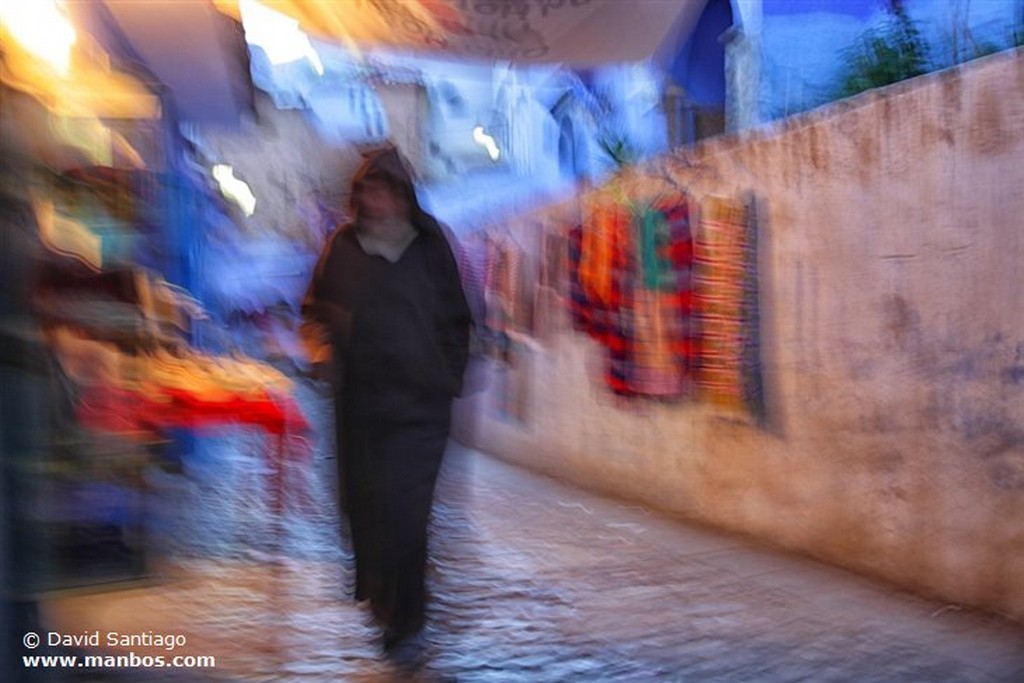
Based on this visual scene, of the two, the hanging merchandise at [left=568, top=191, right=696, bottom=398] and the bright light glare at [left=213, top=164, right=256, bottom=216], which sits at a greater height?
the bright light glare at [left=213, top=164, right=256, bottom=216]

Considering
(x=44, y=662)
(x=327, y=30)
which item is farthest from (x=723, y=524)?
(x=44, y=662)

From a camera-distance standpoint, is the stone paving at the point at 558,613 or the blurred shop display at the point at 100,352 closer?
the stone paving at the point at 558,613

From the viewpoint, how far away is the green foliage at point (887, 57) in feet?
19.0

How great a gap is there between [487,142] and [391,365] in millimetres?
14493

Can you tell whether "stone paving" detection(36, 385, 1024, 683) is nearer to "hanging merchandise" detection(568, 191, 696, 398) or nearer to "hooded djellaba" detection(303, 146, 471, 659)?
"hooded djellaba" detection(303, 146, 471, 659)

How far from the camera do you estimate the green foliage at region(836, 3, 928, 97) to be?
5.79 meters

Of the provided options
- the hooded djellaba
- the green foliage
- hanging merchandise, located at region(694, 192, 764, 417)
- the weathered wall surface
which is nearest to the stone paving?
the weathered wall surface

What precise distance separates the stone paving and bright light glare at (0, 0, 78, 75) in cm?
218

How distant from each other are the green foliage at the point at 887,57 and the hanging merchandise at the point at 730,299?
171 centimetres

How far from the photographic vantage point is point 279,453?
430 centimetres

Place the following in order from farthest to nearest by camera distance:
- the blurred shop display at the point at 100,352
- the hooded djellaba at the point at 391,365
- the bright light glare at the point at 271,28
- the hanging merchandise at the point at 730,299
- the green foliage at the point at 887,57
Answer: the green foliage at the point at 887,57
the hanging merchandise at the point at 730,299
the bright light glare at the point at 271,28
the blurred shop display at the point at 100,352
the hooded djellaba at the point at 391,365

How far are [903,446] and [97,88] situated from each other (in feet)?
15.4

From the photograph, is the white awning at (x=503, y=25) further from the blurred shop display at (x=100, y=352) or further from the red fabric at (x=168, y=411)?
the red fabric at (x=168, y=411)

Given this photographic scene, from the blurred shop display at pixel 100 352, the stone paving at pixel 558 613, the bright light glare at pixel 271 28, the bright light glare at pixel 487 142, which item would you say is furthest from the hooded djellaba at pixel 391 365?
the bright light glare at pixel 487 142
